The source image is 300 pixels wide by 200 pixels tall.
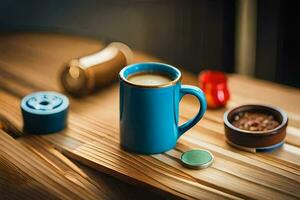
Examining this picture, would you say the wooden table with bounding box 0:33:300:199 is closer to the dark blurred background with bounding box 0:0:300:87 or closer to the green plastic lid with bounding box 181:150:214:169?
the green plastic lid with bounding box 181:150:214:169

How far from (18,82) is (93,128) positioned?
272mm

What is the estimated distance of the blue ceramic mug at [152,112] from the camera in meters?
0.95

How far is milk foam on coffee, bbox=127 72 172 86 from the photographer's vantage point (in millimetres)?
979

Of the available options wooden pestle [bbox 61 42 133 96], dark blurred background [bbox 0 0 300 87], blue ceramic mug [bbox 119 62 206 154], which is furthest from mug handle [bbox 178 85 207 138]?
dark blurred background [bbox 0 0 300 87]

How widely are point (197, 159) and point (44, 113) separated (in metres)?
0.30

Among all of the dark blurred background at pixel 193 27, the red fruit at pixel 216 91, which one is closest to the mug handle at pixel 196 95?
the red fruit at pixel 216 91

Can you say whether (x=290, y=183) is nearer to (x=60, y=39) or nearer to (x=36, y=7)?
(x=60, y=39)

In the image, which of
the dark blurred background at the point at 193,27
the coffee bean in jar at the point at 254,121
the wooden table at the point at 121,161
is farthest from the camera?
the dark blurred background at the point at 193,27

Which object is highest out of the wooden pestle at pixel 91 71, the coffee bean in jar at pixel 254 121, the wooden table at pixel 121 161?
the wooden pestle at pixel 91 71

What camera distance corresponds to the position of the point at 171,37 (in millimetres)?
1781

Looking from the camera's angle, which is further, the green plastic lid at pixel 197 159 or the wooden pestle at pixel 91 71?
the wooden pestle at pixel 91 71

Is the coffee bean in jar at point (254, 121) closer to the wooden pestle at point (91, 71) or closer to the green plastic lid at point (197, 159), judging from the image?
the green plastic lid at point (197, 159)

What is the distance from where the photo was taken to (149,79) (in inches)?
39.3

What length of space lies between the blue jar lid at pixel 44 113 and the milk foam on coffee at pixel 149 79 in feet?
0.53
